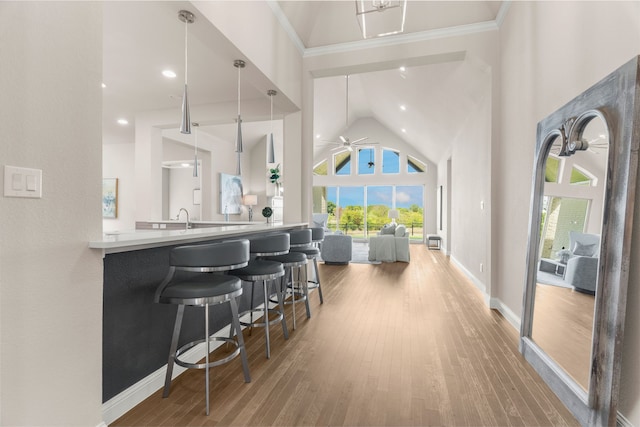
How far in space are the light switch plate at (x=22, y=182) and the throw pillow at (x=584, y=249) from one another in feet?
8.88

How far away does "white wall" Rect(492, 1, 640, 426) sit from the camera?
1.55m

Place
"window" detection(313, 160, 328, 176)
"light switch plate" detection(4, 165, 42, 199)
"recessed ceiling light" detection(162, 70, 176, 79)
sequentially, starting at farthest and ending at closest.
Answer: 1. "window" detection(313, 160, 328, 176)
2. "recessed ceiling light" detection(162, 70, 176, 79)
3. "light switch plate" detection(4, 165, 42, 199)

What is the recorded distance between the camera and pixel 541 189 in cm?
246

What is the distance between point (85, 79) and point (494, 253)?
13.3ft

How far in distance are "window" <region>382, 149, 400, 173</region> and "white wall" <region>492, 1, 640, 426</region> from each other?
8.04m

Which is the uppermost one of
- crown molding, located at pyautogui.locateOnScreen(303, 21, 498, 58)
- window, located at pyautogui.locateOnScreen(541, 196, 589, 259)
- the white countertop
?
crown molding, located at pyautogui.locateOnScreen(303, 21, 498, 58)

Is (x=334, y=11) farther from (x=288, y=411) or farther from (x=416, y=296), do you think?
(x=288, y=411)

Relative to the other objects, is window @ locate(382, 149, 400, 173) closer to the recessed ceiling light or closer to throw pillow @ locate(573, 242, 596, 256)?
the recessed ceiling light

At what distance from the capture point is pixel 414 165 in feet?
38.0

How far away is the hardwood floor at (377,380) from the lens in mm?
1748

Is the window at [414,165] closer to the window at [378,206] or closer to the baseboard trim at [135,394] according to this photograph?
the window at [378,206]

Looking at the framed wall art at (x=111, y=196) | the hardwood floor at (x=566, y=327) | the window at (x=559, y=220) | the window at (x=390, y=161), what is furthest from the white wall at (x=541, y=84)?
the framed wall art at (x=111, y=196)

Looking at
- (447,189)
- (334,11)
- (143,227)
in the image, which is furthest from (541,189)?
(447,189)

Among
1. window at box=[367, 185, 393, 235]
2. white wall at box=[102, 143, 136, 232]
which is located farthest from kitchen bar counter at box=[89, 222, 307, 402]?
window at box=[367, 185, 393, 235]
